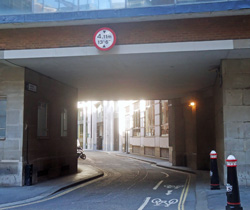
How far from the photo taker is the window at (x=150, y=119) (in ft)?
106

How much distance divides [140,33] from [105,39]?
1107 mm

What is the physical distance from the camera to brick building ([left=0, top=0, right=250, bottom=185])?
10.2 meters

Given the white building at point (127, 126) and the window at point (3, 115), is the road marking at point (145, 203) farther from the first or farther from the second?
the white building at point (127, 126)

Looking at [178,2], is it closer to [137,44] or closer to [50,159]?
[137,44]

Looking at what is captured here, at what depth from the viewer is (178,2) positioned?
33.7ft

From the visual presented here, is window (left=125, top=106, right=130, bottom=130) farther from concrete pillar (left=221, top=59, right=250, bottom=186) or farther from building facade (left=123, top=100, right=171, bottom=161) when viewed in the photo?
concrete pillar (left=221, top=59, right=250, bottom=186)

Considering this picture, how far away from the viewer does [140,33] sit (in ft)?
34.8

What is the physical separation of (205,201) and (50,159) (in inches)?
311

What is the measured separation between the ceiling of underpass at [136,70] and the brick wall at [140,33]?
0.51 metres

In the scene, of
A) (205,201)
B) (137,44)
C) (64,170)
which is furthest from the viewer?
(64,170)

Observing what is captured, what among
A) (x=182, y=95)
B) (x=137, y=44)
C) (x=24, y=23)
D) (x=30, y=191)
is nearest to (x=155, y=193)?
(x=30, y=191)

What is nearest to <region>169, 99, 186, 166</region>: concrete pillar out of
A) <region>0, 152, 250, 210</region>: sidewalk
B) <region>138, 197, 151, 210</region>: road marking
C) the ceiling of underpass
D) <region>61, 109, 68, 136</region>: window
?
the ceiling of underpass

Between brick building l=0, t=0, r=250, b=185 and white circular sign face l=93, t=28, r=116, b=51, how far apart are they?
19cm

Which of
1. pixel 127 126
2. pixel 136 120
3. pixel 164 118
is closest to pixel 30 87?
pixel 164 118
